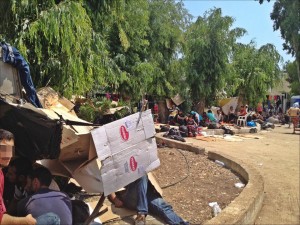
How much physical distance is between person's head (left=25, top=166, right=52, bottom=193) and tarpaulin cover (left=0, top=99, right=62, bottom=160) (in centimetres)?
31

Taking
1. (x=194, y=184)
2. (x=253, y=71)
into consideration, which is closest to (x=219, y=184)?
(x=194, y=184)

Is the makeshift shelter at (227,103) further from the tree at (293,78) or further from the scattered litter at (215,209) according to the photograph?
the scattered litter at (215,209)

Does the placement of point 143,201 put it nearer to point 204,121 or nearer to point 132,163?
point 132,163

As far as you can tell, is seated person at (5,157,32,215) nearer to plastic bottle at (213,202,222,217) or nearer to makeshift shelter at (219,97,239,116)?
plastic bottle at (213,202,222,217)

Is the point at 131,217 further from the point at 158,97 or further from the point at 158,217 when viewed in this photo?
the point at 158,97

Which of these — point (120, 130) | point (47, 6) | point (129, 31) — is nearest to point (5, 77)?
point (120, 130)

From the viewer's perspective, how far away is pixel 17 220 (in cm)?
289

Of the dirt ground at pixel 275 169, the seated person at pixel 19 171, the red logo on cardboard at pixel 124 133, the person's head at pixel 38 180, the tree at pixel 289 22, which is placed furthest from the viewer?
the tree at pixel 289 22

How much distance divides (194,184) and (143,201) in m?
2.69

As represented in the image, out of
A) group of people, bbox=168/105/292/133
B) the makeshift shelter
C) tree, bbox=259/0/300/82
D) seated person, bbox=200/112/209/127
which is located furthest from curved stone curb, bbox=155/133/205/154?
tree, bbox=259/0/300/82

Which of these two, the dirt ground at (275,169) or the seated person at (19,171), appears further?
the dirt ground at (275,169)

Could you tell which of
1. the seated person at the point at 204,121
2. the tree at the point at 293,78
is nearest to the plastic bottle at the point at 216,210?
the seated person at the point at 204,121

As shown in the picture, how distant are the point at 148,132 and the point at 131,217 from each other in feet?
4.22

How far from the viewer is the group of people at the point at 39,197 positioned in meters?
3.03
